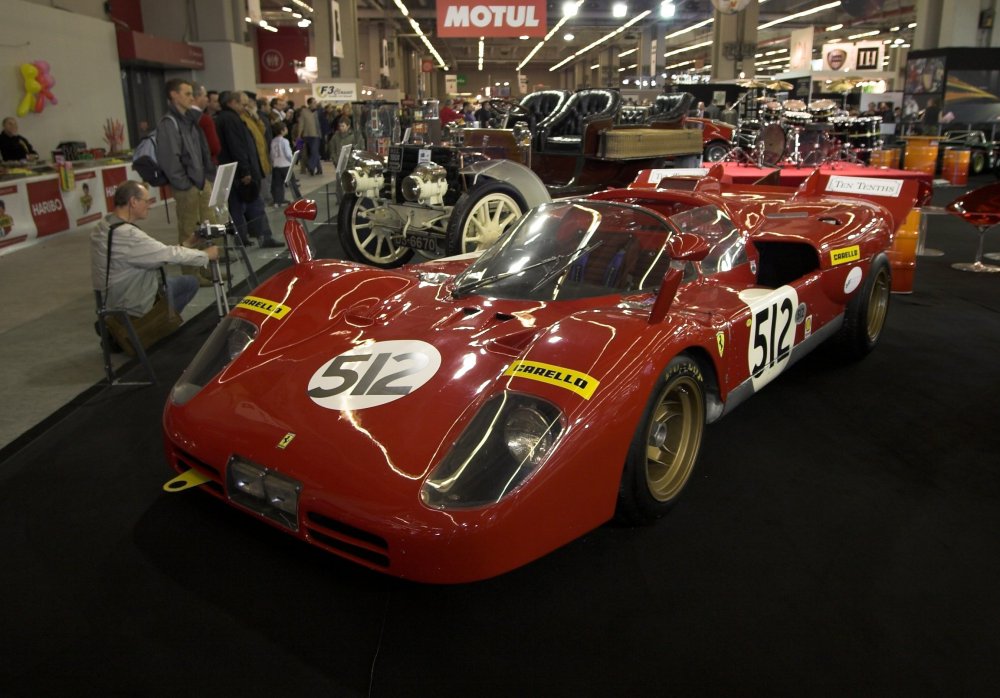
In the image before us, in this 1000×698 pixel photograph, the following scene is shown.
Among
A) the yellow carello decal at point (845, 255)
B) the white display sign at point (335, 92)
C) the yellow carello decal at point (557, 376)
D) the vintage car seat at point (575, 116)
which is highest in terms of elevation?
the white display sign at point (335, 92)

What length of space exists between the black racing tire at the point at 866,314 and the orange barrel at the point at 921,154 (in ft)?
36.3

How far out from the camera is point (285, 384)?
2.45m

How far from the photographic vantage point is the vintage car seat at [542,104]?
9.00 meters

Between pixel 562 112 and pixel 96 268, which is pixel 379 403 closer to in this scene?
pixel 96 268

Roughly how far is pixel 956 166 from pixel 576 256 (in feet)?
46.3

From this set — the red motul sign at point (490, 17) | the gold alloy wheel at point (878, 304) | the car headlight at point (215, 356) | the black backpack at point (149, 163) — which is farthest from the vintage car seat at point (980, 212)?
the red motul sign at point (490, 17)

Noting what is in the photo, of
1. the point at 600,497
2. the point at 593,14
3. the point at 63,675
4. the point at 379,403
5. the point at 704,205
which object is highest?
the point at 593,14

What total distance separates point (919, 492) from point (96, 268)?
3.99 metres

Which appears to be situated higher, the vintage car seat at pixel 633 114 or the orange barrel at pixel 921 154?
the vintage car seat at pixel 633 114

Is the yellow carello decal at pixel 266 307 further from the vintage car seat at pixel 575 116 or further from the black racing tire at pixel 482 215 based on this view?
the vintage car seat at pixel 575 116

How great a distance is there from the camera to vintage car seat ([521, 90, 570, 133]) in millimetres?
9000

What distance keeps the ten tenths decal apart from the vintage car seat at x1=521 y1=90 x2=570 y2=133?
413 cm

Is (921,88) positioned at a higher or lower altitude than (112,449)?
higher

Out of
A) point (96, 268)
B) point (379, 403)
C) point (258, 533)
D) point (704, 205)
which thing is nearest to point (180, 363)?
point (96, 268)
